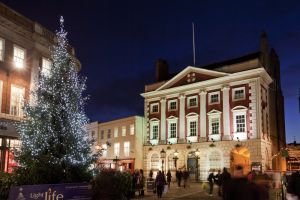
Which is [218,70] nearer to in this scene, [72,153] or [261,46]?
[261,46]

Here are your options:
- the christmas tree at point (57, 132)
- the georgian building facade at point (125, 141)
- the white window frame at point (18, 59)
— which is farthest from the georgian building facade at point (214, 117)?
the christmas tree at point (57, 132)

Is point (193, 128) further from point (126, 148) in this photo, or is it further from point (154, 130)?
point (126, 148)

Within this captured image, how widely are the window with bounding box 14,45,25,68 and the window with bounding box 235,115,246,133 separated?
2589 cm

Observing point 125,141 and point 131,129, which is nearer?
point 131,129

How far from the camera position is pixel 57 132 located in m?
18.2

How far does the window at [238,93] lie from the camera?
4194 cm

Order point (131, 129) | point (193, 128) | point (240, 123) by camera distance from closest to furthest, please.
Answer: point (240, 123), point (193, 128), point (131, 129)

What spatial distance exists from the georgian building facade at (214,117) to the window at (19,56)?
21.8 meters

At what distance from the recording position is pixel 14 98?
24.4 m

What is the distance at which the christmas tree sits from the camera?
57.2ft

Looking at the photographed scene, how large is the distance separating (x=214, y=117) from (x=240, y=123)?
3.76 metres

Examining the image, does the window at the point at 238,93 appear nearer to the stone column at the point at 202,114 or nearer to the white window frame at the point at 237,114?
the white window frame at the point at 237,114

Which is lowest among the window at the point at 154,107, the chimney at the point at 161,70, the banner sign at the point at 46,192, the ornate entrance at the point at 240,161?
the banner sign at the point at 46,192

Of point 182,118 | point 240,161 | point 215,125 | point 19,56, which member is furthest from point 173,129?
point 240,161
